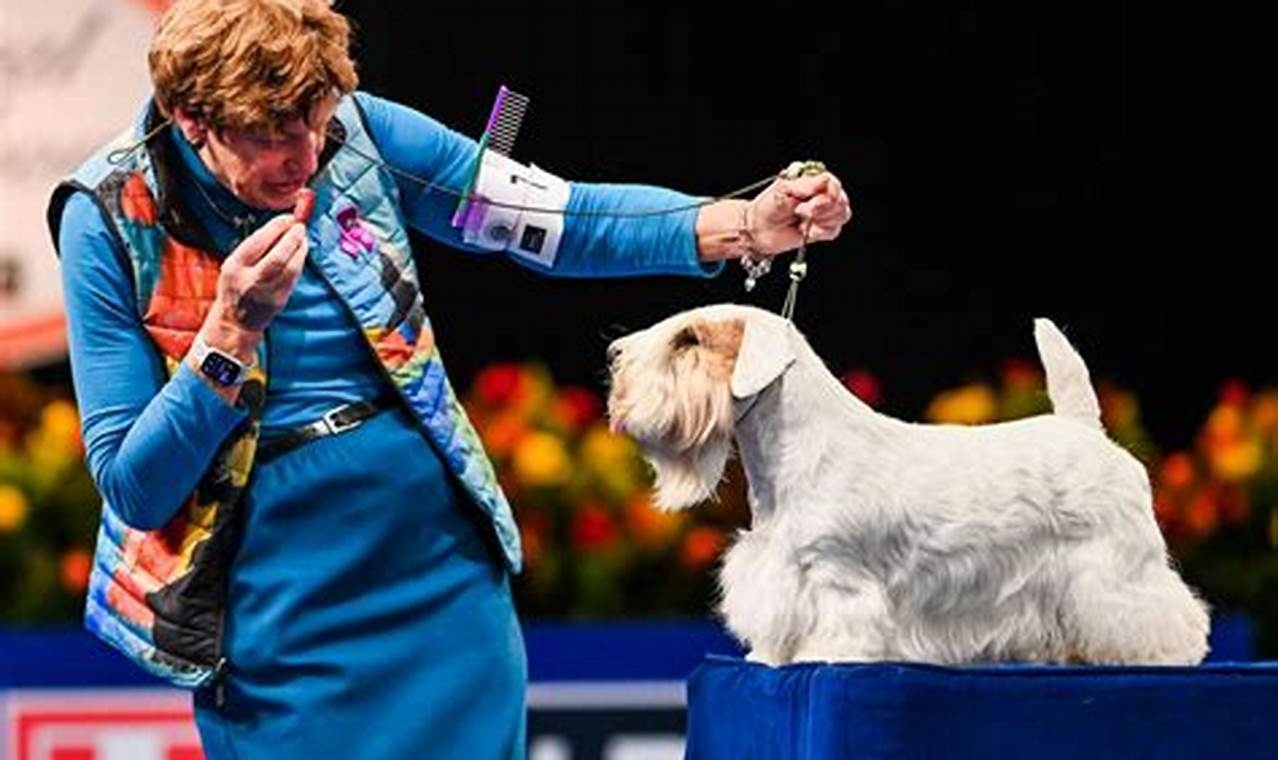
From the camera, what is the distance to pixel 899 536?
2.46 metres

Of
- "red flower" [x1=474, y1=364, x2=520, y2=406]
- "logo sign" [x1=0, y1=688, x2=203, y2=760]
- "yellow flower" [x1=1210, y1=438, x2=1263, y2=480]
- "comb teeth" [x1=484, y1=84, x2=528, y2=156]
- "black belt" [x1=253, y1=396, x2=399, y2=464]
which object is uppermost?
"comb teeth" [x1=484, y1=84, x2=528, y2=156]

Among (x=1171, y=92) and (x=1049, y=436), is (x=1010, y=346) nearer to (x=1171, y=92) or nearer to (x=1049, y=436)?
(x=1171, y=92)

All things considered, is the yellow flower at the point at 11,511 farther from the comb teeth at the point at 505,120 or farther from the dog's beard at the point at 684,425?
the dog's beard at the point at 684,425

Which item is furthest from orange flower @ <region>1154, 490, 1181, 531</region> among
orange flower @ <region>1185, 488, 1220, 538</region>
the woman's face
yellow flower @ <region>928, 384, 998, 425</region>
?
the woman's face

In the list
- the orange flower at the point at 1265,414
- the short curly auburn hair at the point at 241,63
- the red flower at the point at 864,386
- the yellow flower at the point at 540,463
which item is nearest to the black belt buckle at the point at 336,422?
the short curly auburn hair at the point at 241,63

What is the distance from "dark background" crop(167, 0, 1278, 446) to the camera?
4.46 meters

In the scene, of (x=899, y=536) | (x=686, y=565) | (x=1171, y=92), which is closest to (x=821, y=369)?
(x=899, y=536)

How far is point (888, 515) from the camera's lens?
2457 mm

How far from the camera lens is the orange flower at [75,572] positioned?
4074 millimetres

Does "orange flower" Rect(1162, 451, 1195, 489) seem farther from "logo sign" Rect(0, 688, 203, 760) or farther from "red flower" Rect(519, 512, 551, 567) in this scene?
"logo sign" Rect(0, 688, 203, 760)

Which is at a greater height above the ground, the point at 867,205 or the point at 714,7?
the point at 714,7

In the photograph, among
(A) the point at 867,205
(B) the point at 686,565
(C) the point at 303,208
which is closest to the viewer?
(C) the point at 303,208

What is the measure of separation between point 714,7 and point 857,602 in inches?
88.4

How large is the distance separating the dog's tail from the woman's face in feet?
2.29
